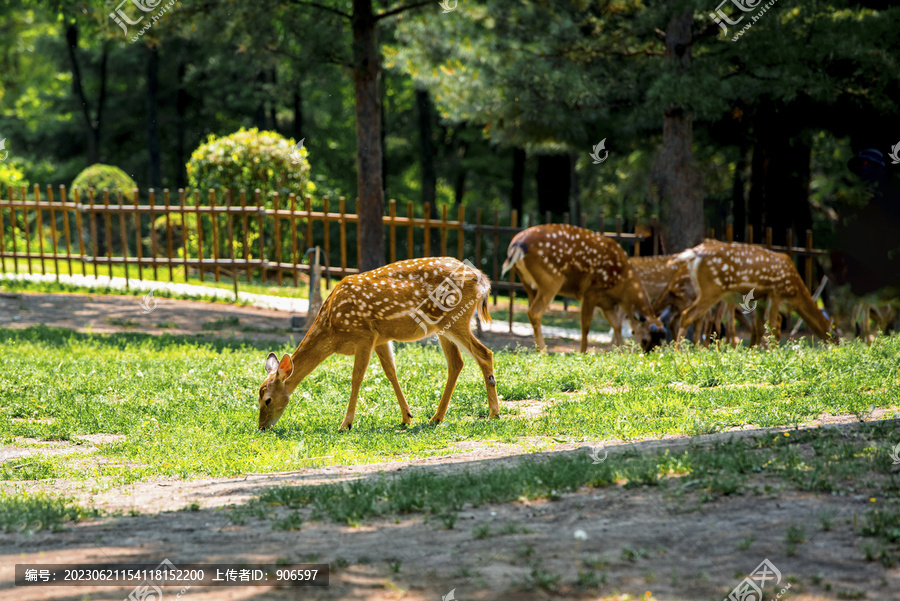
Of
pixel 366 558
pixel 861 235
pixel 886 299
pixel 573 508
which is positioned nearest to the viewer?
pixel 366 558

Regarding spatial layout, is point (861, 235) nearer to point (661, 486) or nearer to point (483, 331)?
point (483, 331)

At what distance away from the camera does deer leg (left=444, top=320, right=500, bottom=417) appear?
8000mm

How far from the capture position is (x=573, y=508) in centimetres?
507

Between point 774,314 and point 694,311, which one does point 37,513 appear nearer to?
point 694,311

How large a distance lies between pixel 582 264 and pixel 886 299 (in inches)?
166

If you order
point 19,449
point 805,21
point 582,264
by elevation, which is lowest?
point 19,449

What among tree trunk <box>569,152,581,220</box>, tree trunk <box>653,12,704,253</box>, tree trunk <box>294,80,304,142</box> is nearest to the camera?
tree trunk <box>653,12,704,253</box>

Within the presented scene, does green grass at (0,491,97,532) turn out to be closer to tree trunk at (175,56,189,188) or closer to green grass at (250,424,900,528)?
green grass at (250,424,900,528)

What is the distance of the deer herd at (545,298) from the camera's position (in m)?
7.82

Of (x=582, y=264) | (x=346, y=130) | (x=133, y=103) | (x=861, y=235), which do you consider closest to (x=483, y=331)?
(x=582, y=264)

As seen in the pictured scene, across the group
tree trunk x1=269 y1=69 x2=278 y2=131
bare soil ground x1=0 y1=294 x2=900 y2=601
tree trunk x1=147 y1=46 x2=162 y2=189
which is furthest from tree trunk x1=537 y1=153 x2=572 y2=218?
bare soil ground x1=0 y1=294 x2=900 y2=601

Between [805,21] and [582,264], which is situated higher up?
[805,21]

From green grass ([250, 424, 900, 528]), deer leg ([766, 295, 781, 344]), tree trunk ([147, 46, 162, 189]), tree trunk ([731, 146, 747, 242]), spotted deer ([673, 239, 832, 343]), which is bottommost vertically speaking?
green grass ([250, 424, 900, 528])

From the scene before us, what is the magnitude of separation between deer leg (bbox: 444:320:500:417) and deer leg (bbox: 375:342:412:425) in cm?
55
